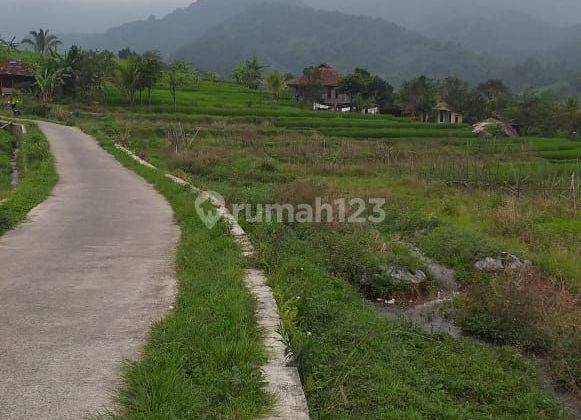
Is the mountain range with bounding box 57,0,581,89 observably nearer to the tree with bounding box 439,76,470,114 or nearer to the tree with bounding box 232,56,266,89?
the tree with bounding box 439,76,470,114

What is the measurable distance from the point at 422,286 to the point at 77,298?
18.0ft

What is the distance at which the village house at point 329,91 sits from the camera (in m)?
58.9

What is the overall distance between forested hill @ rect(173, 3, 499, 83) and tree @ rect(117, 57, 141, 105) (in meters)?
92.1

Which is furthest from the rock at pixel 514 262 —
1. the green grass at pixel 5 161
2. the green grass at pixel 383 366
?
the green grass at pixel 5 161

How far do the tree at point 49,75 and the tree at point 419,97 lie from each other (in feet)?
106

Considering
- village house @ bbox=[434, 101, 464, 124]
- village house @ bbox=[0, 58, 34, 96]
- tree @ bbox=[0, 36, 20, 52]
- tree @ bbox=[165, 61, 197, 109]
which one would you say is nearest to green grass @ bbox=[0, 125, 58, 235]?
tree @ bbox=[165, 61, 197, 109]

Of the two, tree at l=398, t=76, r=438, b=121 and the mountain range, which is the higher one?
the mountain range

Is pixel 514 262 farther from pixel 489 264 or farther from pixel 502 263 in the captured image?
pixel 489 264

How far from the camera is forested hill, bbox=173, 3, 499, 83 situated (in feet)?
458

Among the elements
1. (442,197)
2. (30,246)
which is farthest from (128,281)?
(442,197)

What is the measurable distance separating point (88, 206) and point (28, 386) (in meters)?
7.34

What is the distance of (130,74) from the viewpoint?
1556 inches

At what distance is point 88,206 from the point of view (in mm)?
10742

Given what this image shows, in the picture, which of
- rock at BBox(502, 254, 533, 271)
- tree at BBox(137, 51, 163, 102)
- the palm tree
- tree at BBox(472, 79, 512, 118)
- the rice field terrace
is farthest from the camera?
tree at BBox(472, 79, 512, 118)
